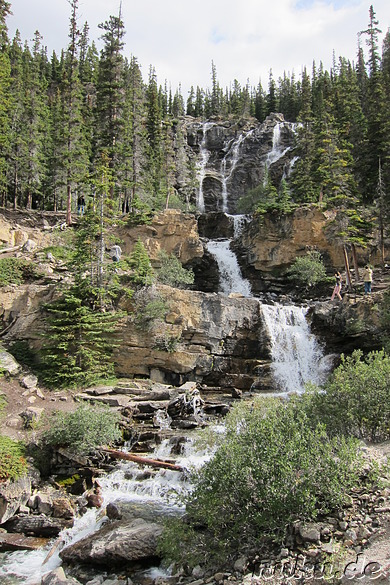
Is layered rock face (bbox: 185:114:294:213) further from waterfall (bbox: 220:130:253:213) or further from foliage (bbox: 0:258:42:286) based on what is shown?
foliage (bbox: 0:258:42:286)

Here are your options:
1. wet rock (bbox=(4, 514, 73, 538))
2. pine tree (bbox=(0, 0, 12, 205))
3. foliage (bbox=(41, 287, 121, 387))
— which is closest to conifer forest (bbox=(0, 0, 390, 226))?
pine tree (bbox=(0, 0, 12, 205))

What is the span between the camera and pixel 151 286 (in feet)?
71.4

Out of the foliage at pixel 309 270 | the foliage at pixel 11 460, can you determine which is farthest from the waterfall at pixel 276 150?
the foliage at pixel 11 460

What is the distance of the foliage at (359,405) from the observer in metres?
9.11

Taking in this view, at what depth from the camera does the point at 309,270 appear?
28516 millimetres

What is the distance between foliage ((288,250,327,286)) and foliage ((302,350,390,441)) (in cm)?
1904

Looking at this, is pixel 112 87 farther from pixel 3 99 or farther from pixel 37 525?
pixel 37 525

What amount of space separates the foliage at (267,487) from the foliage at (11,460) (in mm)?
6044

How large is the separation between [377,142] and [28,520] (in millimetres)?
38302

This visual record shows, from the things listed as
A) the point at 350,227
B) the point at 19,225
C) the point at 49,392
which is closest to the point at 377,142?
the point at 350,227

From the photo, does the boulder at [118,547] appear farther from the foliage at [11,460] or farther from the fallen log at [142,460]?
the foliage at [11,460]

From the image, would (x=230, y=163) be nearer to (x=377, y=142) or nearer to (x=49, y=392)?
(x=377, y=142)

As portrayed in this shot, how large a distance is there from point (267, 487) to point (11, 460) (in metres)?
8.01

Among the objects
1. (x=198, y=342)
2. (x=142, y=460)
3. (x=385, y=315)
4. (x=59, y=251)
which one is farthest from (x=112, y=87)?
(x=142, y=460)
